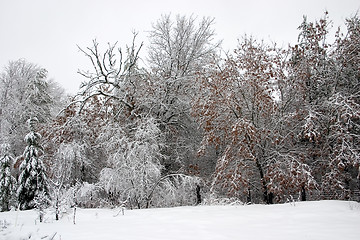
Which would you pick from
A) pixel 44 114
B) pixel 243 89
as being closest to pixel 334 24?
pixel 243 89

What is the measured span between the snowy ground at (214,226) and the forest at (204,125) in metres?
0.90

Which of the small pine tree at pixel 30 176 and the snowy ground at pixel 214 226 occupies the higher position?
the small pine tree at pixel 30 176

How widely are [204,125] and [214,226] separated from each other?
6660mm

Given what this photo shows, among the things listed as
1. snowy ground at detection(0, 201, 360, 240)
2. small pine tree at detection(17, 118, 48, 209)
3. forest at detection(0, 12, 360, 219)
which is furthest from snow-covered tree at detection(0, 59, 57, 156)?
snowy ground at detection(0, 201, 360, 240)

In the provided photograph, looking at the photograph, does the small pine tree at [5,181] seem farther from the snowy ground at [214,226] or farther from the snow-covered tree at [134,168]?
the snowy ground at [214,226]

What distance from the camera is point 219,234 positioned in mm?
3924

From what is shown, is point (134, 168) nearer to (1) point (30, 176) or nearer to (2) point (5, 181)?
(1) point (30, 176)

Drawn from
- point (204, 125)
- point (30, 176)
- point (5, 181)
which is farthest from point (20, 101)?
point (204, 125)

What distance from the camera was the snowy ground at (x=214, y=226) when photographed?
3.82 m

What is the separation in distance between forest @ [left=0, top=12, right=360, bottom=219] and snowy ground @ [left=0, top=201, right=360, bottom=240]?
0.90m

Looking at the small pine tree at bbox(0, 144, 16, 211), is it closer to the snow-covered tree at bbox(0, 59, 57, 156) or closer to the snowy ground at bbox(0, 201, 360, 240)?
the snow-covered tree at bbox(0, 59, 57, 156)

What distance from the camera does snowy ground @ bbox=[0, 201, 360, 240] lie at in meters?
3.82

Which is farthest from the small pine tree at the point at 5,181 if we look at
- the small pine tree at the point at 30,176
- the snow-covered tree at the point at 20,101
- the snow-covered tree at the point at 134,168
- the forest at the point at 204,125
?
the snow-covered tree at the point at 134,168

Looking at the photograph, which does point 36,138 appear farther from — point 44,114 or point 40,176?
point 44,114
